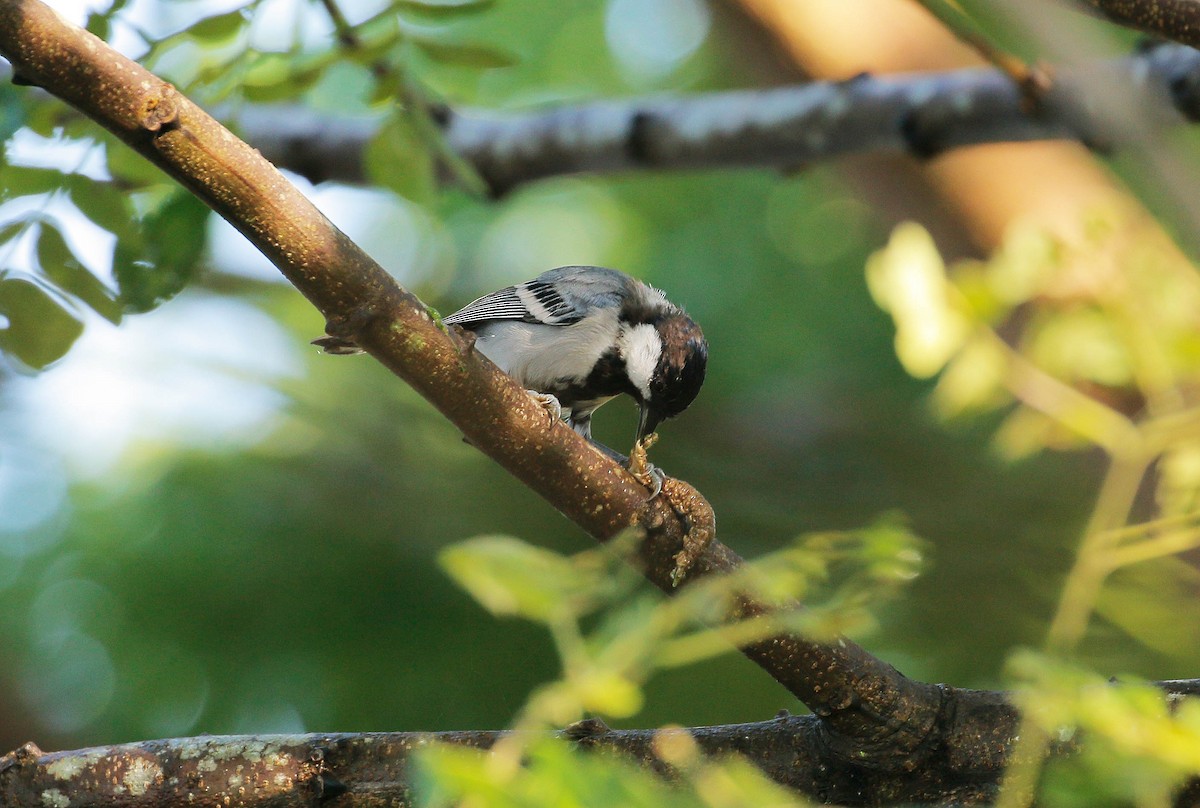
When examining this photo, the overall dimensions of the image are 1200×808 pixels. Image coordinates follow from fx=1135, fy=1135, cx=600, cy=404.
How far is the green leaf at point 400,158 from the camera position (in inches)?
83.6

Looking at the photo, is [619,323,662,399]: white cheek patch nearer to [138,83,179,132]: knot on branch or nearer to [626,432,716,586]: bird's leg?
[626,432,716,586]: bird's leg

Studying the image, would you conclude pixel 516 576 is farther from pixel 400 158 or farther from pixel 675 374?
pixel 675 374

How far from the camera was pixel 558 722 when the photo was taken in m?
0.83

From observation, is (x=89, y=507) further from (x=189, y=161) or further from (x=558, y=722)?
(x=558, y=722)

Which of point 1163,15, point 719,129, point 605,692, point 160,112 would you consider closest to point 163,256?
point 160,112

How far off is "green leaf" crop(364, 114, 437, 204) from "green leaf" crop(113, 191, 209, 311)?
15.1 inches

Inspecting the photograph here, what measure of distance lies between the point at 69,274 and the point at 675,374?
1.43 meters

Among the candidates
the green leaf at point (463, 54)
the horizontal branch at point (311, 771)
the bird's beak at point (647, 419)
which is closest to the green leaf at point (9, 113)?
the green leaf at point (463, 54)

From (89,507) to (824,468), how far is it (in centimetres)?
253

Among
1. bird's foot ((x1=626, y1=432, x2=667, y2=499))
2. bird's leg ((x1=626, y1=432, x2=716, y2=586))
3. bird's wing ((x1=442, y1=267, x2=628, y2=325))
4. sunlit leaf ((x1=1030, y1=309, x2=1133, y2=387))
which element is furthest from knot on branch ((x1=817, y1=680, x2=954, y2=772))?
bird's wing ((x1=442, y1=267, x2=628, y2=325))

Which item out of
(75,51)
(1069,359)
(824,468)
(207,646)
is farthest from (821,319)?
(75,51)

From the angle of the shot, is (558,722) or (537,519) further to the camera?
(537,519)

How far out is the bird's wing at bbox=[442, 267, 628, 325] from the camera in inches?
122

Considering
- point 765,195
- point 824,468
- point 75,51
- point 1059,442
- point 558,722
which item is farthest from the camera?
point 765,195
